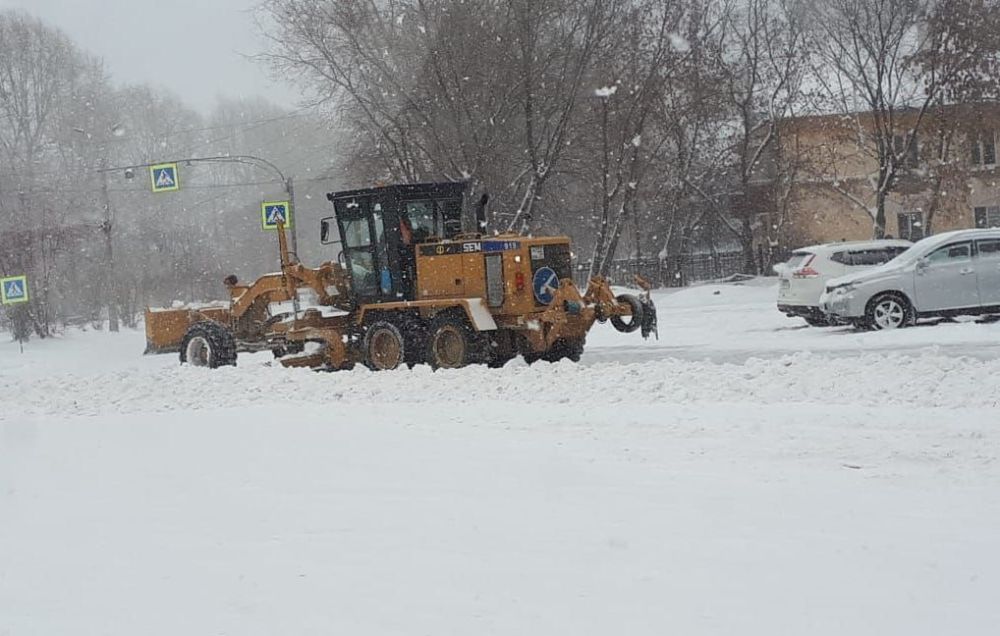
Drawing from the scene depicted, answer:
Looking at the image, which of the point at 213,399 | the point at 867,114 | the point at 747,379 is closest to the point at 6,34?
the point at 867,114

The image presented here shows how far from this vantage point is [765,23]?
4344 centimetres

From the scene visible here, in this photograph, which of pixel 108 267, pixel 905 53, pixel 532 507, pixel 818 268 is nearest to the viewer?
pixel 532 507

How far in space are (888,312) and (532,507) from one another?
13648 millimetres

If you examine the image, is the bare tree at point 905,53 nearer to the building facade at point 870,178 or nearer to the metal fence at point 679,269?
the building facade at point 870,178

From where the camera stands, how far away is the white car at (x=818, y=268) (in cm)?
2094

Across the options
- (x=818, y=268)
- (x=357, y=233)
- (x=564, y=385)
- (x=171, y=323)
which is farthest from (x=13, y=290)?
(x=564, y=385)

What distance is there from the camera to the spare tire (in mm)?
16750

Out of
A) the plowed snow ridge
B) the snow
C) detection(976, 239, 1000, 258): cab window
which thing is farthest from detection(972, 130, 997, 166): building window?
the snow

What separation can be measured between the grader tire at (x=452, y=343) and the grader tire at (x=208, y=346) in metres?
3.52

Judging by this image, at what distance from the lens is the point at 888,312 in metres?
19.1

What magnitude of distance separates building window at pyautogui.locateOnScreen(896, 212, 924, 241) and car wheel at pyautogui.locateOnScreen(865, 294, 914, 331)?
101 feet

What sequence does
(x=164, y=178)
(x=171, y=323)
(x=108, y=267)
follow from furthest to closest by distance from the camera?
(x=108, y=267), (x=164, y=178), (x=171, y=323)

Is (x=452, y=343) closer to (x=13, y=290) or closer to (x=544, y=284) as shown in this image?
(x=544, y=284)

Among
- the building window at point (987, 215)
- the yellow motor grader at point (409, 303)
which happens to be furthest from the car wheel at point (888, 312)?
the building window at point (987, 215)
